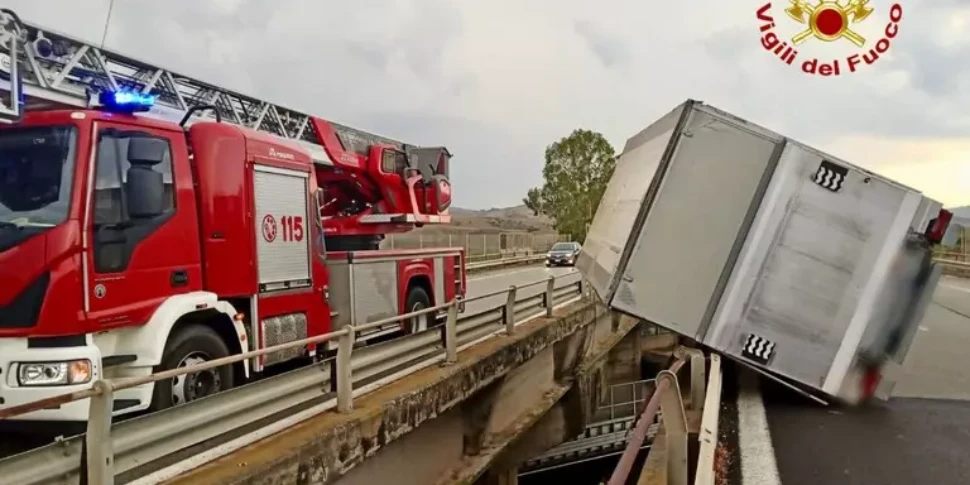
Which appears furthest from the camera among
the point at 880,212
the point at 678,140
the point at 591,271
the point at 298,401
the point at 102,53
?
the point at 591,271

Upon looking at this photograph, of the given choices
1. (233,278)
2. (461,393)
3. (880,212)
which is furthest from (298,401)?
(880,212)

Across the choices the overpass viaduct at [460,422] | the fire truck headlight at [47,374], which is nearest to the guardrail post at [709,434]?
the overpass viaduct at [460,422]

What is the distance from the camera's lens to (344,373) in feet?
21.9

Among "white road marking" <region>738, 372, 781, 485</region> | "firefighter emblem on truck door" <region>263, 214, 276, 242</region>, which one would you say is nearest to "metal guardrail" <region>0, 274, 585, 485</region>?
"firefighter emblem on truck door" <region>263, 214, 276, 242</region>

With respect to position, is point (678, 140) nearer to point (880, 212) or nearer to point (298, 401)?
point (880, 212)

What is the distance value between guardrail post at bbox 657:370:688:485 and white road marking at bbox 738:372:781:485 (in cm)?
133

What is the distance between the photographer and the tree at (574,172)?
249ft

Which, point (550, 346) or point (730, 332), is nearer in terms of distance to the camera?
point (730, 332)

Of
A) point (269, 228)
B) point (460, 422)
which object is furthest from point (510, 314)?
point (269, 228)

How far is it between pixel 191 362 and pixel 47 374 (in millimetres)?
1313

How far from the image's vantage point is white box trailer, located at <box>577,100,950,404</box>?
24.8ft

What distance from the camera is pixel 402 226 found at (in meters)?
12.8

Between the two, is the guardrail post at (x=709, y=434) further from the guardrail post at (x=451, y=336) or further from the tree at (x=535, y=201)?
the tree at (x=535, y=201)

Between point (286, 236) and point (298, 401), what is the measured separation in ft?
7.78
